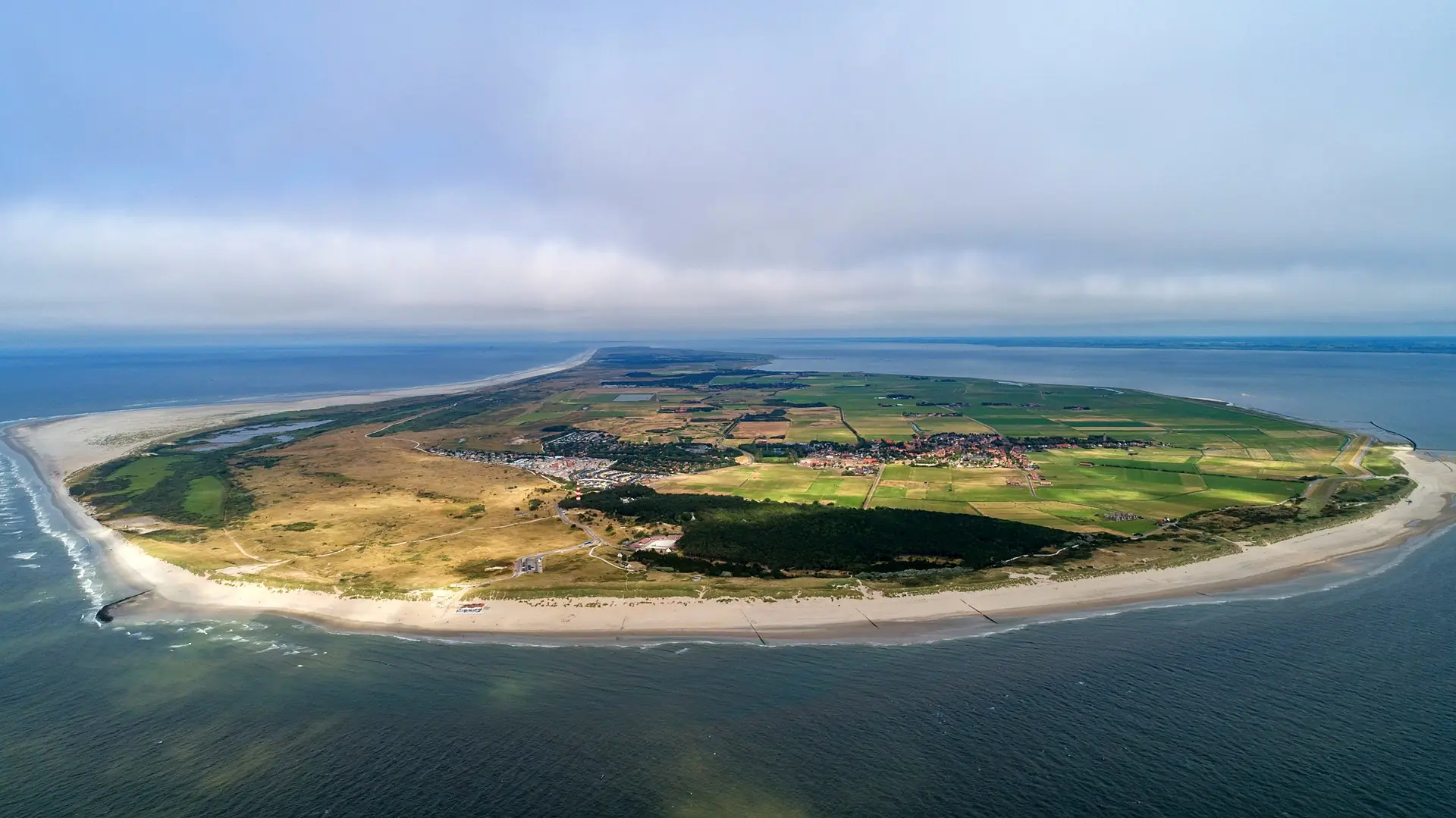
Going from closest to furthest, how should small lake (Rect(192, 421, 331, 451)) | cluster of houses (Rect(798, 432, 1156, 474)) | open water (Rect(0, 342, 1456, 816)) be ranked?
open water (Rect(0, 342, 1456, 816))
cluster of houses (Rect(798, 432, 1156, 474))
small lake (Rect(192, 421, 331, 451))

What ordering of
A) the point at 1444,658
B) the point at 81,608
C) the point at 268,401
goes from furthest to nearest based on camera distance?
the point at 268,401
the point at 81,608
the point at 1444,658

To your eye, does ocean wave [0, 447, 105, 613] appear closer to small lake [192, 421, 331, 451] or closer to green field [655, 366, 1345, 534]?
small lake [192, 421, 331, 451]

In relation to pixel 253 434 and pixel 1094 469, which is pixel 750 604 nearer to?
pixel 1094 469

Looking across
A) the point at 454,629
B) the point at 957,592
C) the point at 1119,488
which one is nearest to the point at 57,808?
the point at 454,629

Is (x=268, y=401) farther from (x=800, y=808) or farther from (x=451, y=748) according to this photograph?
(x=800, y=808)

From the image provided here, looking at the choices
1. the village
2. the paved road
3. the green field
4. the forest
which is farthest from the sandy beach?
the village

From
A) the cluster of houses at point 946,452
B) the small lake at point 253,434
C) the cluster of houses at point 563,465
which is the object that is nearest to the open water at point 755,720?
the cluster of houses at point 563,465

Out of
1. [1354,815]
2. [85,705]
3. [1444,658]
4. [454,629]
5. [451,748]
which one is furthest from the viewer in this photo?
[454,629]

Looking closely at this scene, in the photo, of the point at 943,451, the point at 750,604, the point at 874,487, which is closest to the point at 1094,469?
the point at 943,451
